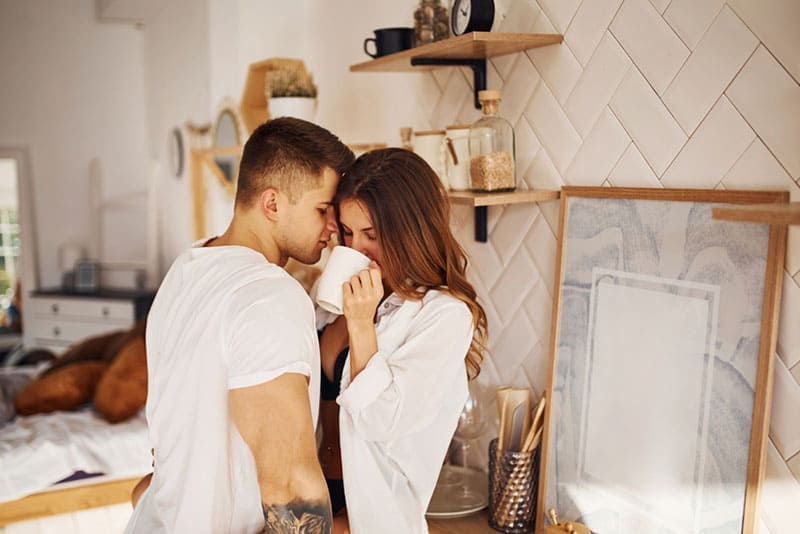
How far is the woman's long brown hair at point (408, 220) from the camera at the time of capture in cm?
150

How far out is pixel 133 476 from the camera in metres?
3.06

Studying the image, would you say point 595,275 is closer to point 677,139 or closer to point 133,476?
point 677,139

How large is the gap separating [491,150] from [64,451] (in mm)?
2276

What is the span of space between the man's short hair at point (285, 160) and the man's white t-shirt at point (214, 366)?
0.51 ft

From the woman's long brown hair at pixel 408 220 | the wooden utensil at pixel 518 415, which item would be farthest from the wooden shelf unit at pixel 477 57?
the wooden utensil at pixel 518 415

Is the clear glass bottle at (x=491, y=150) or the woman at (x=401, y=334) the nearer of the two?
the woman at (x=401, y=334)

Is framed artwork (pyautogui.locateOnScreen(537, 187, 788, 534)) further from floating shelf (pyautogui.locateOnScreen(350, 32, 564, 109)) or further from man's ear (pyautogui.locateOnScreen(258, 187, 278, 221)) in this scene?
man's ear (pyautogui.locateOnScreen(258, 187, 278, 221))

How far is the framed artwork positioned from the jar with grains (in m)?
0.51

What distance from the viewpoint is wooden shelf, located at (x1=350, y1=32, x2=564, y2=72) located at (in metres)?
1.52

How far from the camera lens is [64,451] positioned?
9.79 ft

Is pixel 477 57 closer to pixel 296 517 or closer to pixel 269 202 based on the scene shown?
pixel 269 202

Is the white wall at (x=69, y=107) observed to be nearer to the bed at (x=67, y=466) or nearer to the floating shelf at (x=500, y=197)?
the bed at (x=67, y=466)

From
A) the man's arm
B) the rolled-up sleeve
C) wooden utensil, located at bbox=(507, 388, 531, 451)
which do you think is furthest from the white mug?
wooden utensil, located at bbox=(507, 388, 531, 451)

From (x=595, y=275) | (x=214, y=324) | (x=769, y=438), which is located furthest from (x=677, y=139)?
(x=214, y=324)
